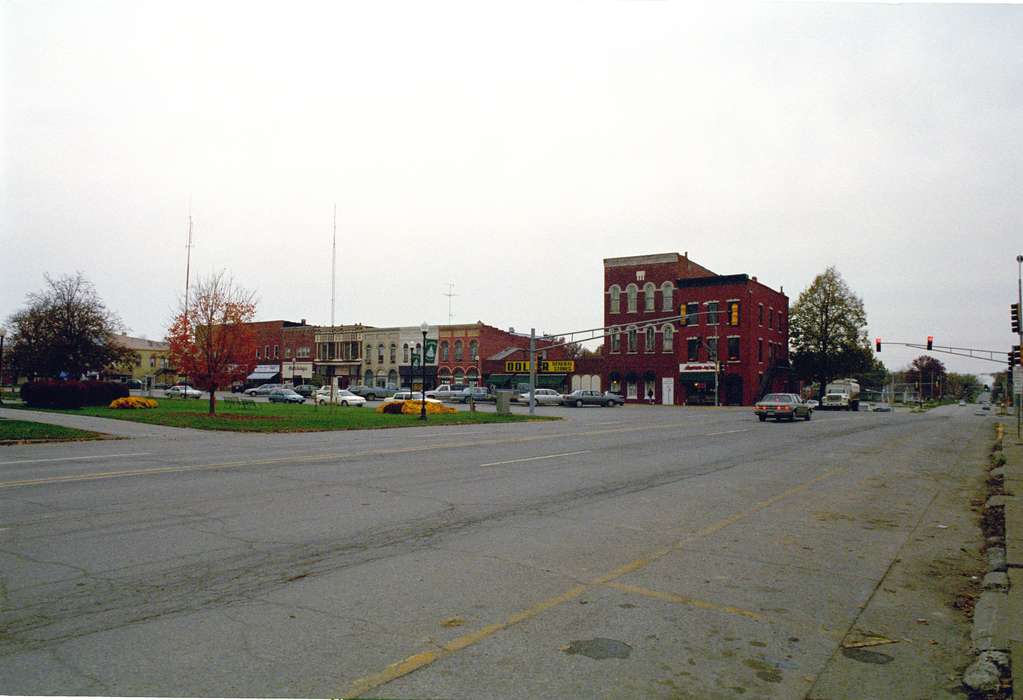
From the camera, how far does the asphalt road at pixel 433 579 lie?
14.2 ft

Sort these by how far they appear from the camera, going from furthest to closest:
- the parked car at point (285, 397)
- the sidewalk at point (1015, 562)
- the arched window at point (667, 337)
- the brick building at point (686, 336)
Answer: the arched window at point (667, 337), the brick building at point (686, 336), the parked car at point (285, 397), the sidewalk at point (1015, 562)

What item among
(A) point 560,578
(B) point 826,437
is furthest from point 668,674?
(B) point 826,437

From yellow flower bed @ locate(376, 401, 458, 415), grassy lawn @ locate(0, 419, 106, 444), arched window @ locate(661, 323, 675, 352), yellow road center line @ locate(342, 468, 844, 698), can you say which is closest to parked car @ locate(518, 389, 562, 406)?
arched window @ locate(661, 323, 675, 352)

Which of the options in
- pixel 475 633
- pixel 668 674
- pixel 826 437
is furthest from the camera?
pixel 826 437

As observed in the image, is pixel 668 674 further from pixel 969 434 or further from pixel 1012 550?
pixel 969 434

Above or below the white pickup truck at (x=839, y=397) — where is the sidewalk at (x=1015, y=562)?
below

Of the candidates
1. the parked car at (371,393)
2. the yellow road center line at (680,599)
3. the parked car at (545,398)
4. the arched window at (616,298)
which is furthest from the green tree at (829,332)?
the yellow road center line at (680,599)

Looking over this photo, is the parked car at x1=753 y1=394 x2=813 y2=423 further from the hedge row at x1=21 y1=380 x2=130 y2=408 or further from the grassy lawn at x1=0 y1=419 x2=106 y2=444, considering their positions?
the hedge row at x1=21 y1=380 x2=130 y2=408

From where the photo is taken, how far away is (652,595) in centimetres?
602

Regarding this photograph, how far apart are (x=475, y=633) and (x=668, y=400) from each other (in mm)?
63566

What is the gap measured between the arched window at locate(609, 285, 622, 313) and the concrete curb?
59.5m

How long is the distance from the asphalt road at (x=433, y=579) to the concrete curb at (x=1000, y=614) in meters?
0.89

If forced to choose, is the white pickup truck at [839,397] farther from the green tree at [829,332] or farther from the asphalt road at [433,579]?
the asphalt road at [433,579]

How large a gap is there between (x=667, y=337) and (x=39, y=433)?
54804mm
